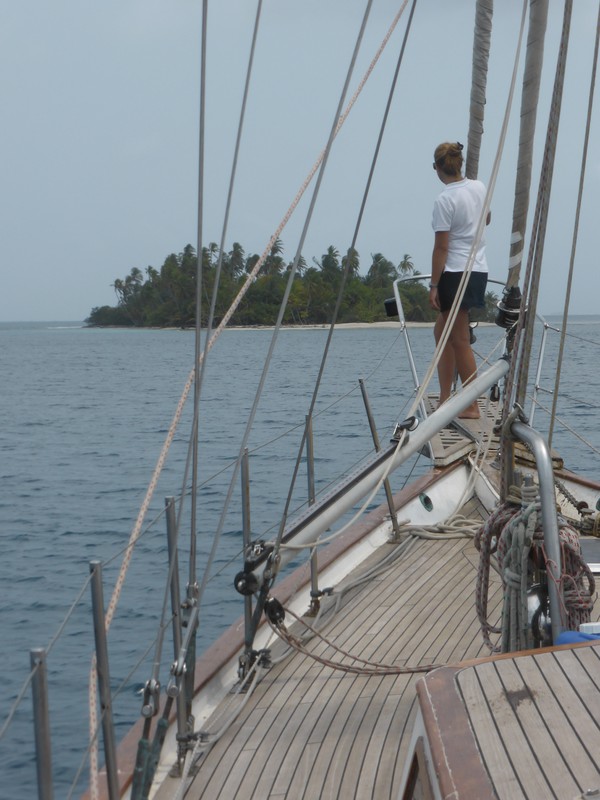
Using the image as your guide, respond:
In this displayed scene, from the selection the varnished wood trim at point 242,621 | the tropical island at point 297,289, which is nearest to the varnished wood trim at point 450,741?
the varnished wood trim at point 242,621

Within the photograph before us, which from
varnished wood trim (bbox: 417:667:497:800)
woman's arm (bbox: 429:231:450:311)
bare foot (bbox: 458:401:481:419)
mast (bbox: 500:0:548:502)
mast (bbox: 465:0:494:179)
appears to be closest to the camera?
varnished wood trim (bbox: 417:667:497:800)

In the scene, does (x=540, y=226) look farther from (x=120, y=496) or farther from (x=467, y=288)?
(x=120, y=496)

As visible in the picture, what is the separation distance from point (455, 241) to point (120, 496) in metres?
7.09

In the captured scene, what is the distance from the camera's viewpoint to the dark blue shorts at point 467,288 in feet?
17.1

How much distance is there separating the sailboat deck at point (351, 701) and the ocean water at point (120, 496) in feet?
1.37

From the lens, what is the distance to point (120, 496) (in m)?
11.3

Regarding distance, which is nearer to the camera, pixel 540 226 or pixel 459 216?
pixel 540 226

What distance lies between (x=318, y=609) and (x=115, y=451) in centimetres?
1189

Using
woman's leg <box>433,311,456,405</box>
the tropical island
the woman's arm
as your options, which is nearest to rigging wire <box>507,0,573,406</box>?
the woman's arm

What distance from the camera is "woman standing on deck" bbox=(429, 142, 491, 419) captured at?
202 inches

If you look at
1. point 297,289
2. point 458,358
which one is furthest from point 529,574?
point 297,289

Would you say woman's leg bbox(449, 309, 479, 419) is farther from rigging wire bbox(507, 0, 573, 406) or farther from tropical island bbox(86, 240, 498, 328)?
tropical island bbox(86, 240, 498, 328)

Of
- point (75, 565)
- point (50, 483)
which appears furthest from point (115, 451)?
point (75, 565)

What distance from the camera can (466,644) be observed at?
3523mm
